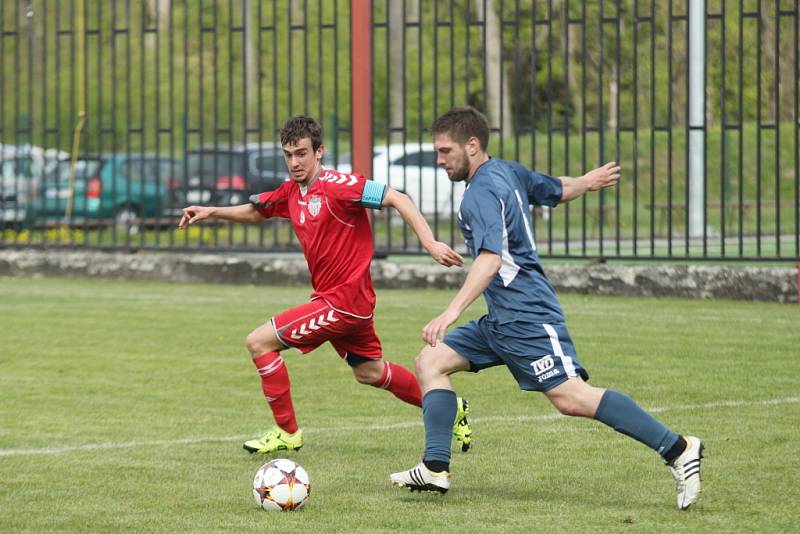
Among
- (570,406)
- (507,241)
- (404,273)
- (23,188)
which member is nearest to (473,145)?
(507,241)

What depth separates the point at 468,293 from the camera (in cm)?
564

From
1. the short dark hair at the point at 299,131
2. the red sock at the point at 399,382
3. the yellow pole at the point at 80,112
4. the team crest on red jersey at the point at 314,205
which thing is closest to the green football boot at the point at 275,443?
the red sock at the point at 399,382

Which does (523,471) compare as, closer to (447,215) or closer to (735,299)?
(735,299)

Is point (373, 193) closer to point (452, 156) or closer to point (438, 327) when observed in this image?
point (452, 156)

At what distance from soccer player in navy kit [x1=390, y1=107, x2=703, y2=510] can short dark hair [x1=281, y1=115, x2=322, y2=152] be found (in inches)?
50.4

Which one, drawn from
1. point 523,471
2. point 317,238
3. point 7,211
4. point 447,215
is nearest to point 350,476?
point 523,471

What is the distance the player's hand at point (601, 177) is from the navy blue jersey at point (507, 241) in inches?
15.7

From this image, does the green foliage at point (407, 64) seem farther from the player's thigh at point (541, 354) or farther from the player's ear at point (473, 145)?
the player's thigh at point (541, 354)

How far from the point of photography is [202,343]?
11266mm

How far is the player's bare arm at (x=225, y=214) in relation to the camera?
295 inches

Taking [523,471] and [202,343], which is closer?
[523,471]

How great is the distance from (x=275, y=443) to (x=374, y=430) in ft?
2.65

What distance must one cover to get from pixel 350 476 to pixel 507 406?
209cm

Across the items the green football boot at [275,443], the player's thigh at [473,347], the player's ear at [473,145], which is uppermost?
the player's ear at [473,145]
